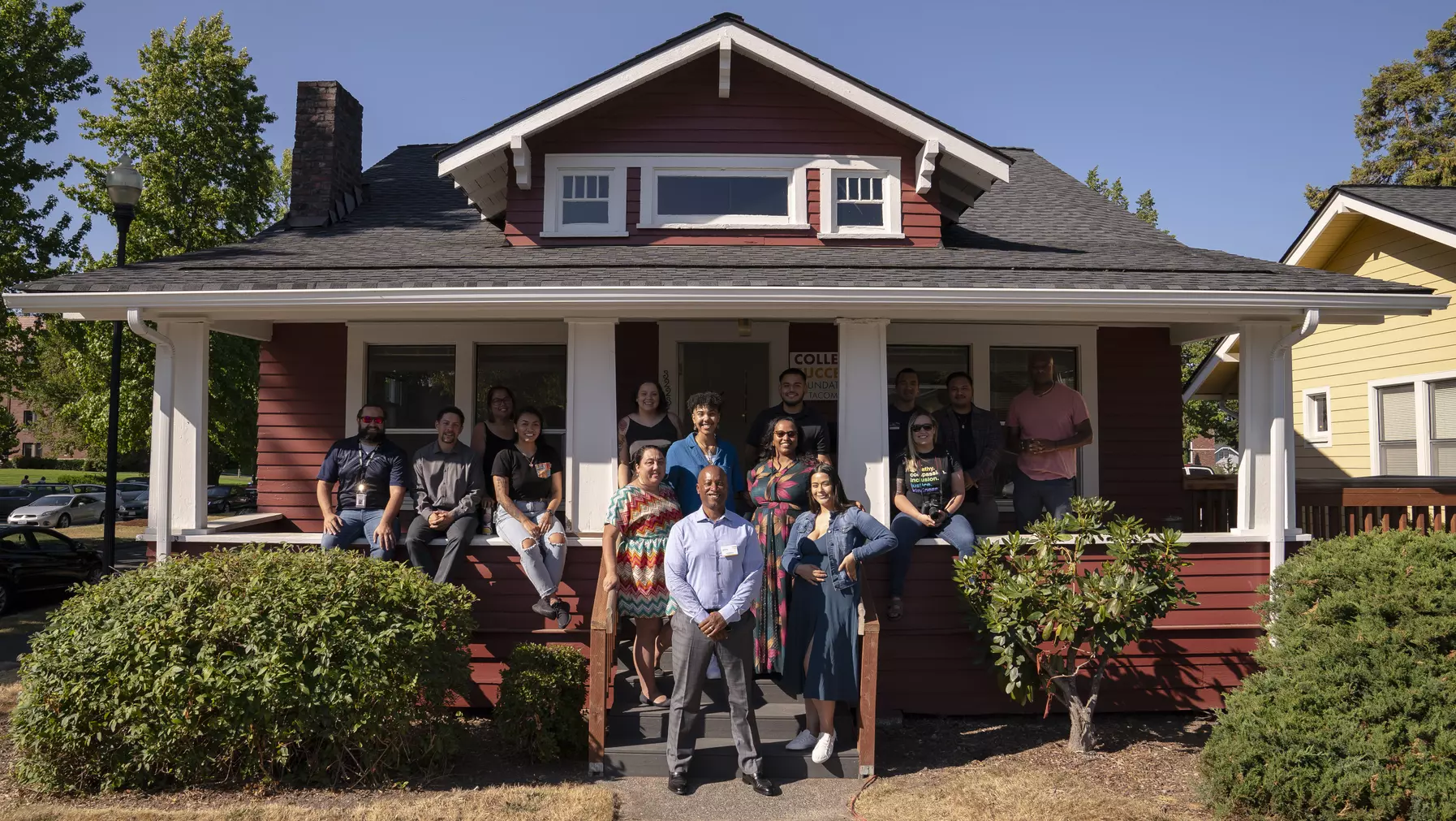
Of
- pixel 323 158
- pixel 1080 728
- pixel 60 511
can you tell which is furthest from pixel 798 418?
pixel 60 511

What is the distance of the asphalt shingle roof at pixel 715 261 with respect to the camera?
276 inches

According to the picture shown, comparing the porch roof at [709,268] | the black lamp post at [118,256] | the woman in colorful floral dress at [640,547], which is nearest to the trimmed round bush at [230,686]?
the woman in colorful floral dress at [640,547]

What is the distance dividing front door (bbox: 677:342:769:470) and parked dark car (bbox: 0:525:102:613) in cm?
885

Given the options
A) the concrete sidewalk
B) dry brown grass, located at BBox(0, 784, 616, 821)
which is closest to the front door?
the concrete sidewalk

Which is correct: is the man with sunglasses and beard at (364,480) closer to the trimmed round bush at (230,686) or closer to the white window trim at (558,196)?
the trimmed round bush at (230,686)

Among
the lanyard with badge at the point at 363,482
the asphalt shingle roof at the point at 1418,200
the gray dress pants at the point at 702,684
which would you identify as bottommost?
the gray dress pants at the point at 702,684

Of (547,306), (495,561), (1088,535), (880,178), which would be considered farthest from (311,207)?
(1088,535)

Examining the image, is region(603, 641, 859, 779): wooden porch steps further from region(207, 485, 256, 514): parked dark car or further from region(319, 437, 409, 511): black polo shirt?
region(207, 485, 256, 514): parked dark car

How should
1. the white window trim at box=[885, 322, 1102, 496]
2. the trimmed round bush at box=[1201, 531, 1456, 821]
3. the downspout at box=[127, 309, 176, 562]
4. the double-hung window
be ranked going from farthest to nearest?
the double-hung window
the white window trim at box=[885, 322, 1102, 496]
the downspout at box=[127, 309, 176, 562]
the trimmed round bush at box=[1201, 531, 1456, 821]

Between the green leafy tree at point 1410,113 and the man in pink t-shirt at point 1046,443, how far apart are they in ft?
63.4

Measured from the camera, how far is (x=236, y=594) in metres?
5.57

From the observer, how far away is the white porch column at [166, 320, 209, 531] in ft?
23.4

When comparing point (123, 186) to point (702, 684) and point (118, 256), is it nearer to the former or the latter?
point (118, 256)

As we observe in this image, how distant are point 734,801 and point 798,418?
8.20 ft
